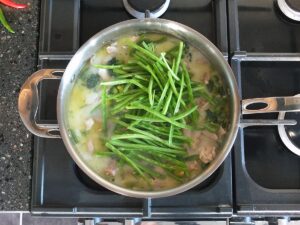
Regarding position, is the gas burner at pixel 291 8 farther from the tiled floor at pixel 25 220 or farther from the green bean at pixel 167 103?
the tiled floor at pixel 25 220

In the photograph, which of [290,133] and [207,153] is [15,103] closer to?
[207,153]

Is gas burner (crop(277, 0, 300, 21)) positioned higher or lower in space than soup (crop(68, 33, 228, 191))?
higher

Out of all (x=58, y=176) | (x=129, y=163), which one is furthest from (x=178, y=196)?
(x=58, y=176)

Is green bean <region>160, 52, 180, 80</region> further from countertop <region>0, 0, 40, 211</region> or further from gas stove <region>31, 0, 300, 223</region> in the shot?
countertop <region>0, 0, 40, 211</region>

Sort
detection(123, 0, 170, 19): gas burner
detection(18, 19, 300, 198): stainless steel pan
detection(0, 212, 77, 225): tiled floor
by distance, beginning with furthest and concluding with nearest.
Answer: detection(0, 212, 77, 225): tiled floor < detection(123, 0, 170, 19): gas burner < detection(18, 19, 300, 198): stainless steel pan

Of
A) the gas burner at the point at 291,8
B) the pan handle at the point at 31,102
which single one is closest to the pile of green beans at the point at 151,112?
the pan handle at the point at 31,102

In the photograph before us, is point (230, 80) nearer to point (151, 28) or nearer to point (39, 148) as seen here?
point (151, 28)

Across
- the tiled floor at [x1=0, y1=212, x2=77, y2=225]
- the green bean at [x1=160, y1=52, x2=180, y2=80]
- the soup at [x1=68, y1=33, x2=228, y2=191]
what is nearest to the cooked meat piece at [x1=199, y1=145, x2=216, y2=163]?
the soup at [x1=68, y1=33, x2=228, y2=191]
